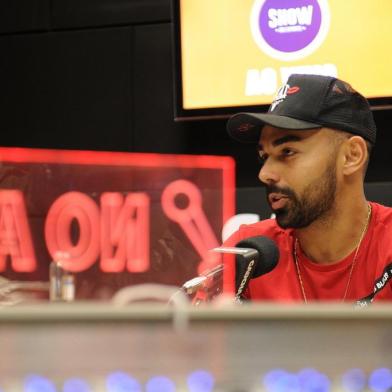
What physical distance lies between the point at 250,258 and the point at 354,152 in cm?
60

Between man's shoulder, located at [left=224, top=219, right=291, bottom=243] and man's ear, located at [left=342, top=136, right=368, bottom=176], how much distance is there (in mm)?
231

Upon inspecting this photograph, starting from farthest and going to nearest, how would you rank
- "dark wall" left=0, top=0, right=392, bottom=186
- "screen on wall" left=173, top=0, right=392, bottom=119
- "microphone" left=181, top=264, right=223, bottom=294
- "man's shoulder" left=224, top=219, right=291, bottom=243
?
"dark wall" left=0, top=0, right=392, bottom=186 → "screen on wall" left=173, top=0, right=392, bottom=119 → "man's shoulder" left=224, top=219, right=291, bottom=243 → "microphone" left=181, top=264, right=223, bottom=294

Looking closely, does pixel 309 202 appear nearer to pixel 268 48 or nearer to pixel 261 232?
pixel 261 232

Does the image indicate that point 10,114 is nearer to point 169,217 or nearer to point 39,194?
point 39,194

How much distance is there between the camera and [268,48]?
97.8 inches

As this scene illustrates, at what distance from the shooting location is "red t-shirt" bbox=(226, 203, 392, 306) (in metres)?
1.36

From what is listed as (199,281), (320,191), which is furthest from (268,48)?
(199,281)

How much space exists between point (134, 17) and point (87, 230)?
1.05 metres

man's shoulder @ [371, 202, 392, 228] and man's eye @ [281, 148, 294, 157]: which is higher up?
man's eye @ [281, 148, 294, 157]

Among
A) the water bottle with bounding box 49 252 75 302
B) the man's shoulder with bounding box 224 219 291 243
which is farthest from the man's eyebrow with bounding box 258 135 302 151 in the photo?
the water bottle with bounding box 49 252 75 302

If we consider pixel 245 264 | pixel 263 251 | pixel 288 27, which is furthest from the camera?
pixel 288 27

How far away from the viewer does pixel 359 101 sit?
56.4 inches

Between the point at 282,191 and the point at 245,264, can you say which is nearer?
the point at 245,264

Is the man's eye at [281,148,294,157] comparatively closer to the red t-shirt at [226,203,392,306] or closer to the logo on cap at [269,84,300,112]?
the logo on cap at [269,84,300,112]
